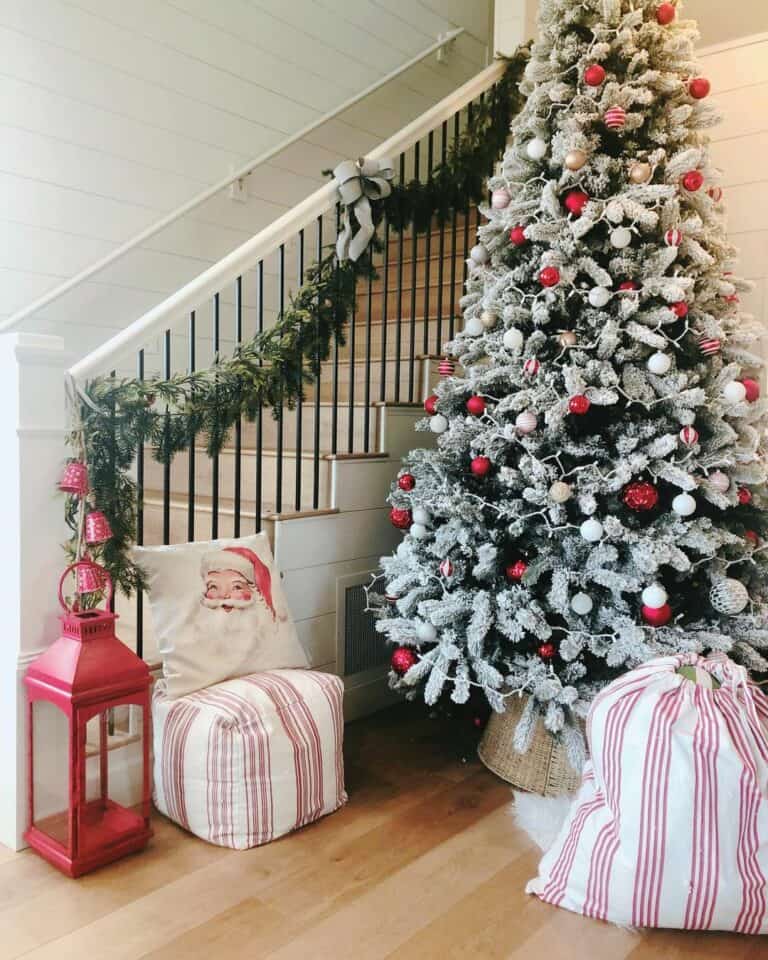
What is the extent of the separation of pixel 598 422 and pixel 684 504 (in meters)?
0.33

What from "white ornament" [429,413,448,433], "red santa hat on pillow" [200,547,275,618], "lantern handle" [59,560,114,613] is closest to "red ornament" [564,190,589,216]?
"white ornament" [429,413,448,433]

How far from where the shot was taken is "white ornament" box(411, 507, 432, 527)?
2.29 metres

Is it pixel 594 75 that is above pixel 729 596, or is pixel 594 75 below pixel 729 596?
above

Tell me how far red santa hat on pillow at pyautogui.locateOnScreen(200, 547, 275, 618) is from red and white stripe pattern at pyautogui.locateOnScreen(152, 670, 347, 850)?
284mm

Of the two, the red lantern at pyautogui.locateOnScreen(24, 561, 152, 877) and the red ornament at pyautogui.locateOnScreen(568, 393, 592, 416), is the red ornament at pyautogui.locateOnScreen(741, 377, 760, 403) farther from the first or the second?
the red lantern at pyautogui.locateOnScreen(24, 561, 152, 877)

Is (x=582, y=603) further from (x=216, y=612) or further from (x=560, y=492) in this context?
(x=216, y=612)

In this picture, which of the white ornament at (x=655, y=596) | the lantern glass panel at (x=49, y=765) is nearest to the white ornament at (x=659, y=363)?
the white ornament at (x=655, y=596)

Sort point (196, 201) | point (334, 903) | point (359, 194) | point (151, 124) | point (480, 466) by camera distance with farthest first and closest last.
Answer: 1. point (196, 201)
2. point (151, 124)
3. point (359, 194)
4. point (480, 466)
5. point (334, 903)

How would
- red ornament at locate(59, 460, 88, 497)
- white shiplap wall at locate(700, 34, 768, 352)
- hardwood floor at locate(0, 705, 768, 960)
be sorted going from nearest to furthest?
hardwood floor at locate(0, 705, 768, 960)
red ornament at locate(59, 460, 88, 497)
white shiplap wall at locate(700, 34, 768, 352)

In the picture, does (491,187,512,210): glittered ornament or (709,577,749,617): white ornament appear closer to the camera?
(709,577,749,617): white ornament

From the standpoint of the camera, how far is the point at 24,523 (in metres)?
1.90

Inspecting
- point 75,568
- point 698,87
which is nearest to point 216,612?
point 75,568

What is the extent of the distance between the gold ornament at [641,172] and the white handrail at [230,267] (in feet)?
3.15

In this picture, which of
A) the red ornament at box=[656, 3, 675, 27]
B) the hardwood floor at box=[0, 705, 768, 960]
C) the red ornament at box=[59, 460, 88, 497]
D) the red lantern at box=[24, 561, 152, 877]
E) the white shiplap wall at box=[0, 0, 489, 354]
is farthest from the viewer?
the white shiplap wall at box=[0, 0, 489, 354]
